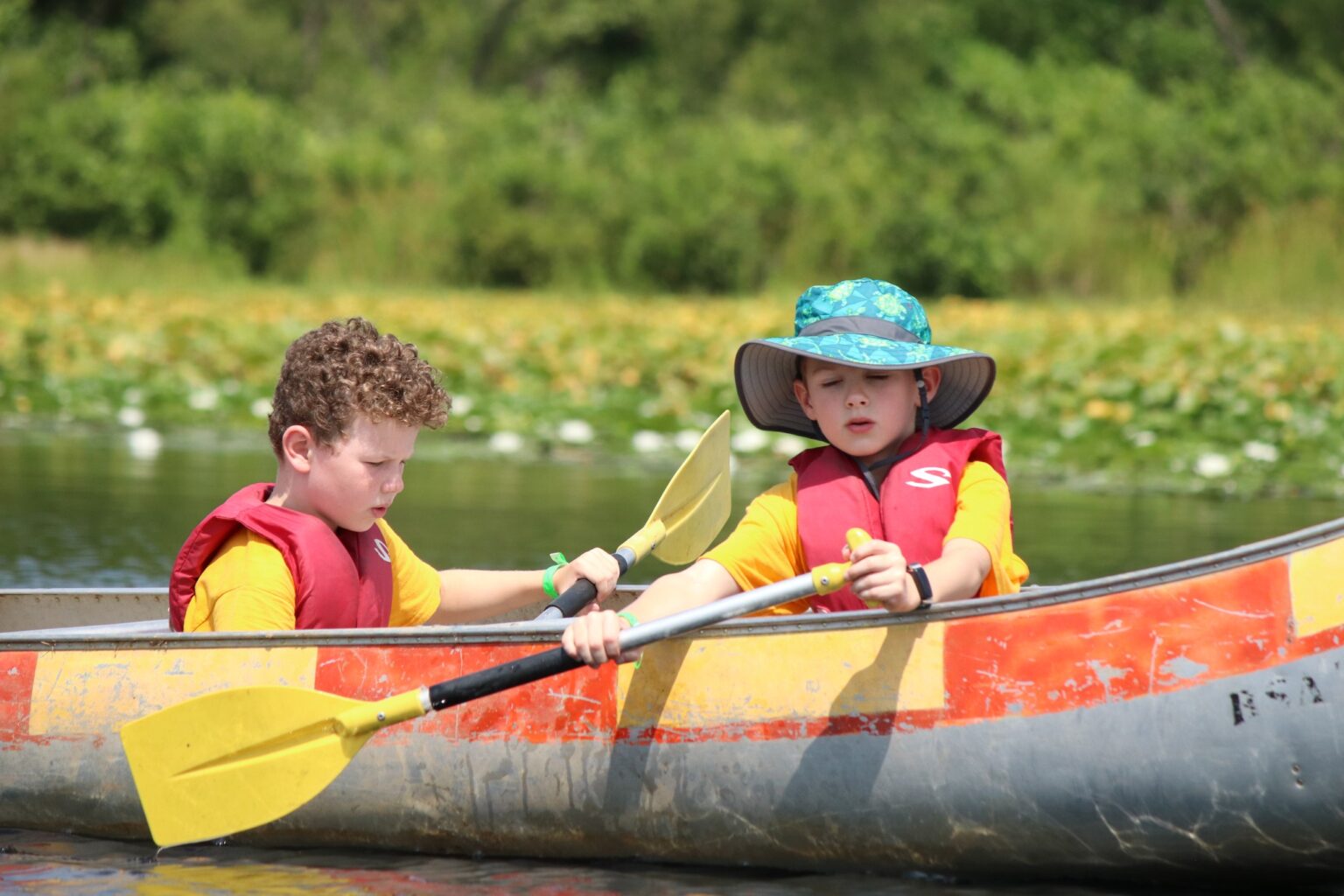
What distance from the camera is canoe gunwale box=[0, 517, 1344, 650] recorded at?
8.88ft

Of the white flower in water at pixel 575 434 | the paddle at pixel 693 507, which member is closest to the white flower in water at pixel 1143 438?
the white flower in water at pixel 575 434

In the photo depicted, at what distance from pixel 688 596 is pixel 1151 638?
2.59 feet

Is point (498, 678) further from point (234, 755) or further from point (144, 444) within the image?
point (144, 444)

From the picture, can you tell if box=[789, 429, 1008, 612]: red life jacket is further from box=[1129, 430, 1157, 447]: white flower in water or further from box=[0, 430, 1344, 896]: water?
box=[1129, 430, 1157, 447]: white flower in water

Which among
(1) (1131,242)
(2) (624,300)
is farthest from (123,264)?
(1) (1131,242)

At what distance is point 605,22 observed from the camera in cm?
2628

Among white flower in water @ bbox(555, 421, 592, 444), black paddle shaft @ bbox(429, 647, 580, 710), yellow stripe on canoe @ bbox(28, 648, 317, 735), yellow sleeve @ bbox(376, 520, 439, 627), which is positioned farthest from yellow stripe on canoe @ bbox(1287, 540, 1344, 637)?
white flower in water @ bbox(555, 421, 592, 444)

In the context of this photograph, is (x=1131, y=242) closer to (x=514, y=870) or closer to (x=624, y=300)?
(x=624, y=300)

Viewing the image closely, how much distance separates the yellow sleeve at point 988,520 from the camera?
3051mm

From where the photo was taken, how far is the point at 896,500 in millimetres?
3152

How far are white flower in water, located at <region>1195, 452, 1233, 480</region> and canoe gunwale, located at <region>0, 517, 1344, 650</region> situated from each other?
15.9 ft

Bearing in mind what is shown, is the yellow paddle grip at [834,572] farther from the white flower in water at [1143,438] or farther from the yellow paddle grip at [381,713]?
the white flower in water at [1143,438]

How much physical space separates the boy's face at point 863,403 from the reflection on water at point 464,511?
7.95 ft

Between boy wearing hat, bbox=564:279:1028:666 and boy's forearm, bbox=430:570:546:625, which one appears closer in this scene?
boy wearing hat, bbox=564:279:1028:666
